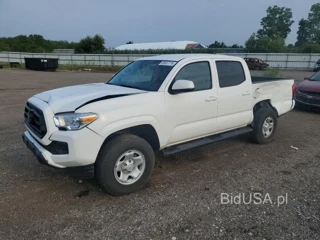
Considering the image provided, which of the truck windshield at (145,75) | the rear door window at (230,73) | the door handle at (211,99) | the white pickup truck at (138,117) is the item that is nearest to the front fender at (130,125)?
the white pickup truck at (138,117)

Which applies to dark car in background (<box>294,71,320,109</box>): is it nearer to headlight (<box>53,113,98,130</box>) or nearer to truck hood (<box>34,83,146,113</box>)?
truck hood (<box>34,83,146,113</box>)

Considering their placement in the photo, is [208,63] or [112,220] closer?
[112,220]

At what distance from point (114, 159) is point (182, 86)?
4.27ft

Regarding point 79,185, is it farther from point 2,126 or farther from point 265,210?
point 2,126

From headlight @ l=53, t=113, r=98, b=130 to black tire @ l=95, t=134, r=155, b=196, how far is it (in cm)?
39

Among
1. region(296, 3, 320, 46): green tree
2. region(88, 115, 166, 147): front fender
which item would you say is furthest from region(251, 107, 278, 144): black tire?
region(296, 3, 320, 46): green tree

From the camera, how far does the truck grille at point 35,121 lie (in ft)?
10.4

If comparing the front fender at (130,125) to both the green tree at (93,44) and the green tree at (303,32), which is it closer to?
the green tree at (93,44)

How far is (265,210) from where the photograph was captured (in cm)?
312

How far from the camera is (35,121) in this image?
3400 millimetres

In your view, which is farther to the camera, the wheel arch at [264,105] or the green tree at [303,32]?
the green tree at [303,32]

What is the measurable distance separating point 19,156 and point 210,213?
3.37m

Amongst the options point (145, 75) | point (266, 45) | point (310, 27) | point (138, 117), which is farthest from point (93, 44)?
point (310, 27)

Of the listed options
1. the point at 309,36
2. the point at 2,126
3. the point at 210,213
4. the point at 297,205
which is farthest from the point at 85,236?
the point at 309,36
